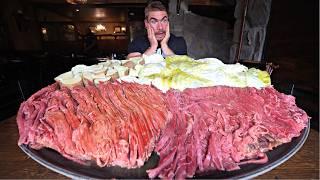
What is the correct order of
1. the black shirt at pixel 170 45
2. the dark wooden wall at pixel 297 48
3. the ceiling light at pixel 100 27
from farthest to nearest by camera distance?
the ceiling light at pixel 100 27 < the black shirt at pixel 170 45 < the dark wooden wall at pixel 297 48

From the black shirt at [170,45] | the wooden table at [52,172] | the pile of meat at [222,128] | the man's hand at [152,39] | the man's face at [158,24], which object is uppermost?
the man's face at [158,24]

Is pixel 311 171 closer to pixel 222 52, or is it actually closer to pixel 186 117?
pixel 186 117

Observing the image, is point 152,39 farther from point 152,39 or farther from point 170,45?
point 170,45

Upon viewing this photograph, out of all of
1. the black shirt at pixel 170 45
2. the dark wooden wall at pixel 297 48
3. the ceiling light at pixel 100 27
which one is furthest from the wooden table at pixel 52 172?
the ceiling light at pixel 100 27

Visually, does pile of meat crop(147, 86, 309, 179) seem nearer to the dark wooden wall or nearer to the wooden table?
the wooden table

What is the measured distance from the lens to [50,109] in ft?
4.17

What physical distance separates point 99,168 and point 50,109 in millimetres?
488

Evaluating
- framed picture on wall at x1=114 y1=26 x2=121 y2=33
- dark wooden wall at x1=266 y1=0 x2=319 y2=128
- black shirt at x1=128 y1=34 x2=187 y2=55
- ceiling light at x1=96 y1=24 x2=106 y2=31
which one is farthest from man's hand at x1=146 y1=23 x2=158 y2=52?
ceiling light at x1=96 y1=24 x2=106 y2=31

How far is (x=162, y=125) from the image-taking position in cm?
123

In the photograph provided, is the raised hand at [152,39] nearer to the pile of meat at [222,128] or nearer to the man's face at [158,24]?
the man's face at [158,24]

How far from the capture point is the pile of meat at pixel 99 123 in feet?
3.50

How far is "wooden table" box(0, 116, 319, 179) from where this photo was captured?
166 cm

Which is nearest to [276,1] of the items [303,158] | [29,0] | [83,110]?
[303,158]

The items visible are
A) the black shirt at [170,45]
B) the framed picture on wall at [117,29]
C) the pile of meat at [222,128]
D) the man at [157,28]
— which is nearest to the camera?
the pile of meat at [222,128]
